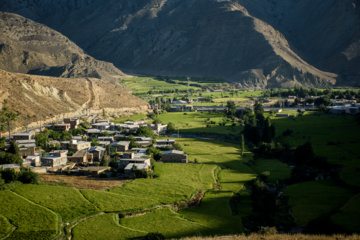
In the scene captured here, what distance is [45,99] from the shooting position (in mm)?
97625

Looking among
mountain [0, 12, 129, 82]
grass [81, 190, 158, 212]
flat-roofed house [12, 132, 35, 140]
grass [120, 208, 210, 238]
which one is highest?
mountain [0, 12, 129, 82]

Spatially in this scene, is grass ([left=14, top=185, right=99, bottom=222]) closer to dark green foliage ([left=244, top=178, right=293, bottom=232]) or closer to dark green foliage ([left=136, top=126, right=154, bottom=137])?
dark green foliage ([left=244, top=178, right=293, bottom=232])

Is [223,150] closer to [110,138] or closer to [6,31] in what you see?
[110,138]

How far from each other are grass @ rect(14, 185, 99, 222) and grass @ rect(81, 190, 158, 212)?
2.15 feet

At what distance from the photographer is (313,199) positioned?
4409 cm

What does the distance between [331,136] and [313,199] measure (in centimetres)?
3669

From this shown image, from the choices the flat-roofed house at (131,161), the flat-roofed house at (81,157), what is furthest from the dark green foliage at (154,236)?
the flat-roofed house at (81,157)

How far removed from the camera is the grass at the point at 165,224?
33406mm

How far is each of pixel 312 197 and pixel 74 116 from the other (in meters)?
66.3

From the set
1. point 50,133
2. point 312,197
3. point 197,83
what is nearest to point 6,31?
point 197,83

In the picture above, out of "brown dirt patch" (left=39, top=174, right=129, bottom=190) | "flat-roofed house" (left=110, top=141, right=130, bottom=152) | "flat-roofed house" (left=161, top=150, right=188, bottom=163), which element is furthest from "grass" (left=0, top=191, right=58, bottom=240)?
"flat-roofed house" (left=110, top=141, right=130, bottom=152)

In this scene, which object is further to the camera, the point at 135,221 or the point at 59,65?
the point at 59,65

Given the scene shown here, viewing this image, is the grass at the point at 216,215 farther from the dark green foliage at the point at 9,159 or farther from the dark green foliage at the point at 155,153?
the dark green foliage at the point at 9,159

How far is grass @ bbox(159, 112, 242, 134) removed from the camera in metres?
90.6
